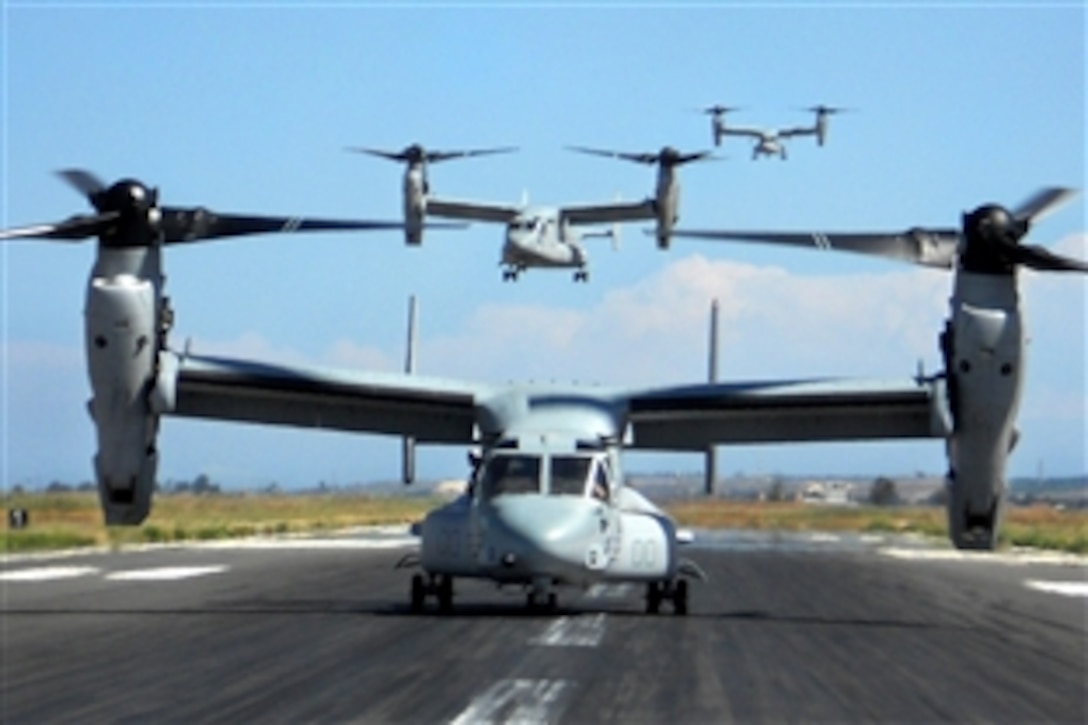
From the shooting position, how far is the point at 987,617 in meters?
27.9

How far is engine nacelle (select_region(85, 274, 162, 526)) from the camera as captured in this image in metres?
23.4

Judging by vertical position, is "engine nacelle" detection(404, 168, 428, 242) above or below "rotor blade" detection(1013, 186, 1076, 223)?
above

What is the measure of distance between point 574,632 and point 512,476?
330 centimetres

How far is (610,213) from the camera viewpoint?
260 feet

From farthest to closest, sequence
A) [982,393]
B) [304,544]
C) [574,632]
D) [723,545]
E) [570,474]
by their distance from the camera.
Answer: [304,544]
[723,545]
[570,474]
[982,393]
[574,632]

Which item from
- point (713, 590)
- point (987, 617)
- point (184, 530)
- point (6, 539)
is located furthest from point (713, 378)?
point (184, 530)

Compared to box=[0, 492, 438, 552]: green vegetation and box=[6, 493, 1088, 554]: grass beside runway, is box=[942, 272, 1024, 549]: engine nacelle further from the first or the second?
box=[0, 492, 438, 552]: green vegetation

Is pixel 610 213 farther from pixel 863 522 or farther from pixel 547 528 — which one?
pixel 547 528

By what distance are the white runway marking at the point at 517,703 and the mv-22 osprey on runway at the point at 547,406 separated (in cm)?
733

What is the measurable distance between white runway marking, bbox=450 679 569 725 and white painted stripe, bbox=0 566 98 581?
2163cm

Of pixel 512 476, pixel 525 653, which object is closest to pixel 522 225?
pixel 512 476

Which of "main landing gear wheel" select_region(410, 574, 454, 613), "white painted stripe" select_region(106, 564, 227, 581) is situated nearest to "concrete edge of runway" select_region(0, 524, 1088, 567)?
"white painted stripe" select_region(106, 564, 227, 581)

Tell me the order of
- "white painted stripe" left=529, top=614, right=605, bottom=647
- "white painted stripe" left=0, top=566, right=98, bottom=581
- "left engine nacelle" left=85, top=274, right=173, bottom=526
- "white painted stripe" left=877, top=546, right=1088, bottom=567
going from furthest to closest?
"white painted stripe" left=877, top=546, right=1088, bottom=567 < "white painted stripe" left=0, top=566, right=98, bottom=581 < "left engine nacelle" left=85, top=274, right=173, bottom=526 < "white painted stripe" left=529, top=614, right=605, bottom=647

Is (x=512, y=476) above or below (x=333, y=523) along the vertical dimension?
above
